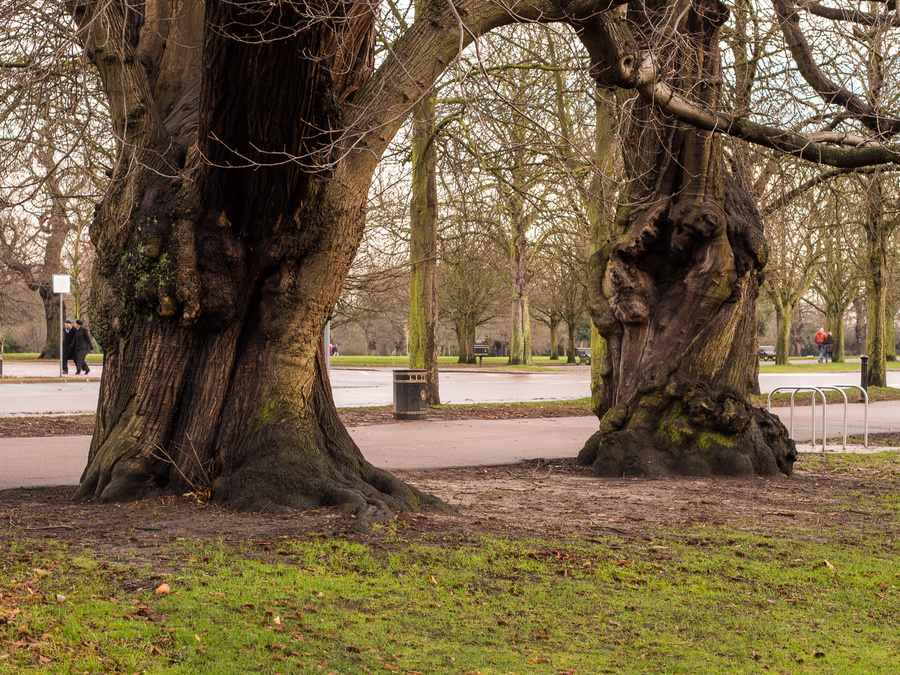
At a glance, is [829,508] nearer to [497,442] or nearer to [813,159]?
[813,159]

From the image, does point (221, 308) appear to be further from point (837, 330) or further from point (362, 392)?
point (837, 330)

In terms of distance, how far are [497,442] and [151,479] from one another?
6.31 m

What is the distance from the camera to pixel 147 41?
764 cm

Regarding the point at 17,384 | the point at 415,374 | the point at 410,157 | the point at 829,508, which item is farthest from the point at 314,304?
the point at 17,384

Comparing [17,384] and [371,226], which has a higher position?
[371,226]

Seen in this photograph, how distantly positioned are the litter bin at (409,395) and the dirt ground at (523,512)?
571 centimetres

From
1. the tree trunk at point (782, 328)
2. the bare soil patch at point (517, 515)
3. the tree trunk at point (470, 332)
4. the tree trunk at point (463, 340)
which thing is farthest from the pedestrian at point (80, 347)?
the tree trunk at point (782, 328)

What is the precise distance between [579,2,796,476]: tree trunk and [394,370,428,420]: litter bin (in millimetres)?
5894

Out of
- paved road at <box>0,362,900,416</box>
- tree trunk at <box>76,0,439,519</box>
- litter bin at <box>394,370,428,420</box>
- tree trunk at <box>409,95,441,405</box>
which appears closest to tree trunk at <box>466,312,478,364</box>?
paved road at <box>0,362,900,416</box>

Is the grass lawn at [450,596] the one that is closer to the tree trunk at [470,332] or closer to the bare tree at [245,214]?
the bare tree at [245,214]

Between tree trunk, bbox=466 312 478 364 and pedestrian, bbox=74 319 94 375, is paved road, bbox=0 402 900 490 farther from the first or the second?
tree trunk, bbox=466 312 478 364

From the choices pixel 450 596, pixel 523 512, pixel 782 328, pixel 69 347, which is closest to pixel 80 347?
pixel 69 347

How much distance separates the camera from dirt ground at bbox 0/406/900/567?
5.64 meters

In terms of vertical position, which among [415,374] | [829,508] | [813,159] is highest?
[813,159]
